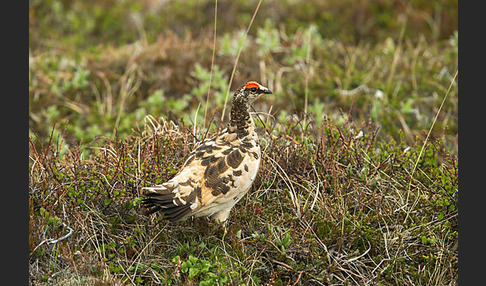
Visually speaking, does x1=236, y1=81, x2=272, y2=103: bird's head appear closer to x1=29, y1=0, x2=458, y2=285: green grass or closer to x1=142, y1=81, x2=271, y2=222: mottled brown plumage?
x1=142, y1=81, x2=271, y2=222: mottled brown plumage

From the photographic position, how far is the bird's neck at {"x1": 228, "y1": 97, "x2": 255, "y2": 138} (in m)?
4.61

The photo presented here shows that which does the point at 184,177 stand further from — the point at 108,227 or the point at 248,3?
the point at 248,3

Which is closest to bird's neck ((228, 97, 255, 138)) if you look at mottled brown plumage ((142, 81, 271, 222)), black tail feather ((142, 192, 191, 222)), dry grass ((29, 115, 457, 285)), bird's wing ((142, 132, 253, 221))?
mottled brown plumage ((142, 81, 271, 222))

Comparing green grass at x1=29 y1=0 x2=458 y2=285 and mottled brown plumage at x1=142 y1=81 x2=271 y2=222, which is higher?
mottled brown plumage at x1=142 y1=81 x2=271 y2=222

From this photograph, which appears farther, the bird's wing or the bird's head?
the bird's head

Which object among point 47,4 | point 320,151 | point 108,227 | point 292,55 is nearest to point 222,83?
point 292,55

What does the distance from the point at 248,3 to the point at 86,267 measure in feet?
27.2

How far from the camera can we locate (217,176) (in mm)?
4250

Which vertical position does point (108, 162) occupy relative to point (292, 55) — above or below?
above

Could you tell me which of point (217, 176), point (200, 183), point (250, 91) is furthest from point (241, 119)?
point (200, 183)

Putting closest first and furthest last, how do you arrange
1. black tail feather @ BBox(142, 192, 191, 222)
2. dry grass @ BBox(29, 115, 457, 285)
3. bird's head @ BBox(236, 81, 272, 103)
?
1. black tail feather @ BBox(142, 192, 191, 222)
2. dry grass @ BBox(29, 115, 457, 285)
3. bird's head @ BBox(236, 81, 272, 103)

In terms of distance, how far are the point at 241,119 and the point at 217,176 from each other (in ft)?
2.01

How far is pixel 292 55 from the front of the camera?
28.8 feet

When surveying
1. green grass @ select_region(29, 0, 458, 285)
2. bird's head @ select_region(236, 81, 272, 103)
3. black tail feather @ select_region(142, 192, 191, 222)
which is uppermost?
bird's head @ select_region(236, 81, 272, 103)
